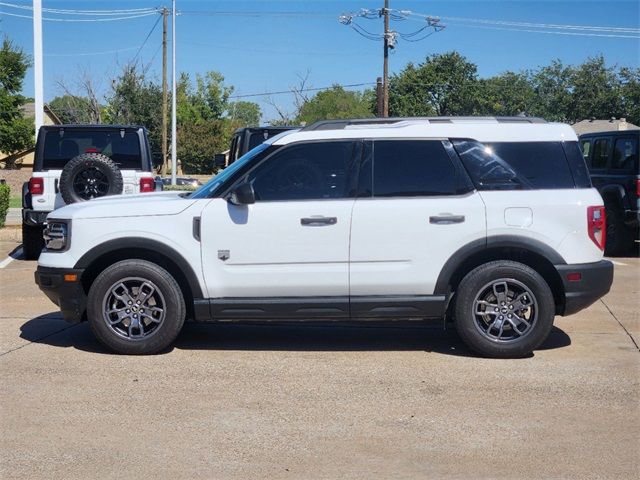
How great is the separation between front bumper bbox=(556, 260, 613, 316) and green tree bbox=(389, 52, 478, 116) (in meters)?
45.4

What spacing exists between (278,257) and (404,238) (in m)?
1.03

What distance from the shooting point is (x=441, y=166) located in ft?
23.0

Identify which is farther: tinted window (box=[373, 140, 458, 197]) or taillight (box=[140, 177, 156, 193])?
taillight (box=[140, 177, 156, 193])

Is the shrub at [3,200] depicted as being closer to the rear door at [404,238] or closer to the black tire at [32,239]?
the black tire at [32,239]

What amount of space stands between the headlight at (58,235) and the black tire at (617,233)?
31.5 feet

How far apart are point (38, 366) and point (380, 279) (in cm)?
280

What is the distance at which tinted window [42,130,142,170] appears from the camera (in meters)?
12.4

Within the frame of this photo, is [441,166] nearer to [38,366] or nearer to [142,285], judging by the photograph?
[142,285]

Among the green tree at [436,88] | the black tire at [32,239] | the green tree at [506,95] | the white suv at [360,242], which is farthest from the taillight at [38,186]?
the green tree at [506,95]

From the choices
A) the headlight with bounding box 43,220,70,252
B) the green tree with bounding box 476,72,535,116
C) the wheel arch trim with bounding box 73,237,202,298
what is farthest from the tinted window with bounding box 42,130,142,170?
the green tree with bounding box 476,72,535,116

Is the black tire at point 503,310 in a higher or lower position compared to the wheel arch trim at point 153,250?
lower

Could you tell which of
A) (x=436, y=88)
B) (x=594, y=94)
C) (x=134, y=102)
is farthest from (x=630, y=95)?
(x=134, y=102)

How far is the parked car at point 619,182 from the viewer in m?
13.4

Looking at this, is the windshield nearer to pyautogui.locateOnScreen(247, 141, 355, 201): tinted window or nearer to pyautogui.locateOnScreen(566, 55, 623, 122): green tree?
pyautogui.locateOnScreen(247, 141, 355, 201): tinted window
